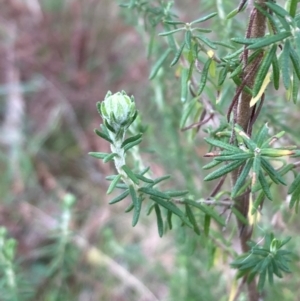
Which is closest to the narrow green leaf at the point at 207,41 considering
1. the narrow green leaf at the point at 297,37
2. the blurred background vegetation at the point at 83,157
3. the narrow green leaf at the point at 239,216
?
Result: the narrow green leaf at the point at 297,37

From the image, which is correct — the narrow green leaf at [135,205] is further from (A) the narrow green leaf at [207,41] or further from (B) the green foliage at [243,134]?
(A) the narrow green leaf at [207,41]

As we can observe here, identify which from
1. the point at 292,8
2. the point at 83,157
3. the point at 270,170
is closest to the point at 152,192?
the point at 270,170

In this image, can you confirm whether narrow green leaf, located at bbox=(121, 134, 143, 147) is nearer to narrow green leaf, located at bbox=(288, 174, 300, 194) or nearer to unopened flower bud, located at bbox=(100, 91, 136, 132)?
unopened flower bud, located at bbox=(100, 91, 136, 132)

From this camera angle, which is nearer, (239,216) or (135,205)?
(135,205)

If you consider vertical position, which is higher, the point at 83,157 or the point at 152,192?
the point at 83,157

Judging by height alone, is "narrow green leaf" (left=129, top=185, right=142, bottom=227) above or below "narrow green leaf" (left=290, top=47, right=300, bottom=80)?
below

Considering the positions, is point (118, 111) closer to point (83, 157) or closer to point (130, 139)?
point (130, 139)

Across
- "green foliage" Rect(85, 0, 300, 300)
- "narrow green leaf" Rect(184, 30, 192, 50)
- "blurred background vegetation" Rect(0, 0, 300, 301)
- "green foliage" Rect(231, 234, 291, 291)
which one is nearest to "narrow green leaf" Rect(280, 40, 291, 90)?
"green foliage" Rect(85, 0, 300, 300)

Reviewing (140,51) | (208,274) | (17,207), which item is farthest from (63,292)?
(140,51)

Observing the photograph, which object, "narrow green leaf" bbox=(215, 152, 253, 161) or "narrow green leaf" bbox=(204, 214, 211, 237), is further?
"narrow green leaf" bbox=(204, 214, 211, 237)
